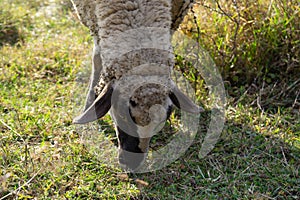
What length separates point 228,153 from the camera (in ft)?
13.7

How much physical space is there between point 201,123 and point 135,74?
A: 143 centimetres

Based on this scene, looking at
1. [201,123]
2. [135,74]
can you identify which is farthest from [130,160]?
[201,123]

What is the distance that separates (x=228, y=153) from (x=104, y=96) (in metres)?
1.38

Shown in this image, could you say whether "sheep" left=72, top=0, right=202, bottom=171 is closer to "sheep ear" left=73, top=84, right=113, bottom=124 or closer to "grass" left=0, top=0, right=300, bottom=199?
"sheep ear" left=73, top=84, right=113, bottom=124

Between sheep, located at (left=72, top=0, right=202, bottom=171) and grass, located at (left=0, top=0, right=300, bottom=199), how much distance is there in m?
0.39

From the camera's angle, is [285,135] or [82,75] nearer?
[285,135]

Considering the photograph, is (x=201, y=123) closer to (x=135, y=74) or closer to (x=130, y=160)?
(x=130, y=160)

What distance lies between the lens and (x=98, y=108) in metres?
3.44

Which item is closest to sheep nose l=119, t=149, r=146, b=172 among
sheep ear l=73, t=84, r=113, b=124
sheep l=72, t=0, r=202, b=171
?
sheep l=72, t=0, r=202, b=171

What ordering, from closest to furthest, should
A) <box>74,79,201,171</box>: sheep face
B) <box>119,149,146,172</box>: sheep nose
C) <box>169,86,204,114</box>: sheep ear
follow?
<box>74,79,201,171</box>: sheep face < <box>169,86,204,114</box>: sheep ear < <box>119,149,146,172</box>: sheep nose

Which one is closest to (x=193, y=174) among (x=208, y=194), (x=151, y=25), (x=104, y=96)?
(x=208, y=194)

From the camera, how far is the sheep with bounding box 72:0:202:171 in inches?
133

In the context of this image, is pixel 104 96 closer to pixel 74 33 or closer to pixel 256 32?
pixel 256 32

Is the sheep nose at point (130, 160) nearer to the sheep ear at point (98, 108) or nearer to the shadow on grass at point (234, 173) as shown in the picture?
the shadow on grass at point (234, 173)
